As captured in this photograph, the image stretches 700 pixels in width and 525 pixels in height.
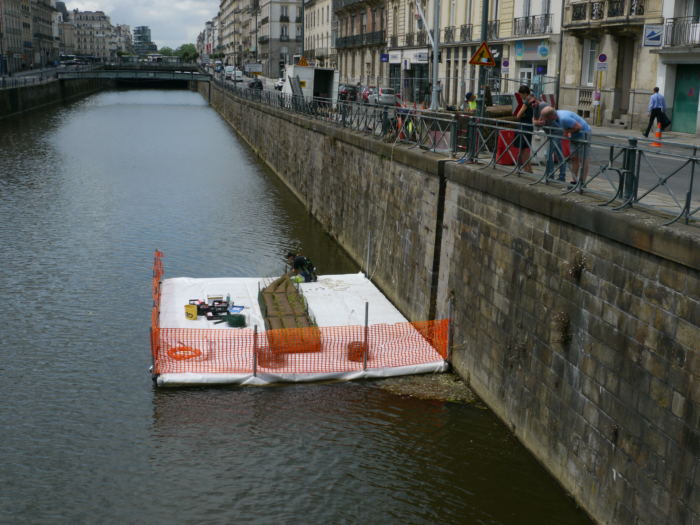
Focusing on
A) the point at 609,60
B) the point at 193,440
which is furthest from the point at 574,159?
the point at 609,60

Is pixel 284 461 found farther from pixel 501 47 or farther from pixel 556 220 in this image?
pixel 501 47

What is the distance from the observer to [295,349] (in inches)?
584

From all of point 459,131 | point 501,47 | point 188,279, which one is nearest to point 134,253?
point 188,279

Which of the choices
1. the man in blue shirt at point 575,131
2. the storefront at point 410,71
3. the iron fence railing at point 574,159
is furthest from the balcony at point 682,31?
the man in blue shirt at point 575,131

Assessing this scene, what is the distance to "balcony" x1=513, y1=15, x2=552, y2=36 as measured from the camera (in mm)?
33562

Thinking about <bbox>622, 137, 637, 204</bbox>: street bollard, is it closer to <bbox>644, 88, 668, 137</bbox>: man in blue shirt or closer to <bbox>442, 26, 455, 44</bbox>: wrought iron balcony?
<bbox>644, 88, 668, 137</bbox>: man in blue shirt

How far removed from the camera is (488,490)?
11.1 m

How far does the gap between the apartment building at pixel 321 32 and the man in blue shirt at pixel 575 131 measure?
6670 centimetres

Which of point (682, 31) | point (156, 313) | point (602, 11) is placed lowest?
point (156, 313)

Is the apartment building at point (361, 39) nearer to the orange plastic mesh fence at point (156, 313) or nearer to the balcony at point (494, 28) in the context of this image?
the balcony at point (494, 28)

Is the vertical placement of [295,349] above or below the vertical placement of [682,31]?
below

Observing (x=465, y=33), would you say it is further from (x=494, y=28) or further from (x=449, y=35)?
(x=494, y=28)

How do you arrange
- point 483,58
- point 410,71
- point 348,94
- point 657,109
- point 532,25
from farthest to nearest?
1. point 410,71
2. point 348,94
3. point 532,25
4. point 657,109
5. point 483,58

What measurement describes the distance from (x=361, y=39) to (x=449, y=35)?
20631mm
